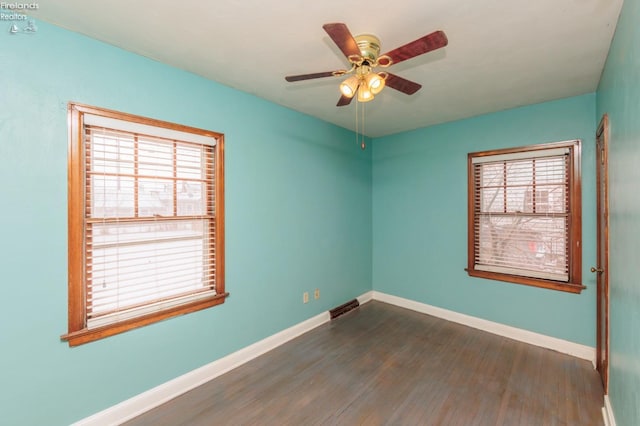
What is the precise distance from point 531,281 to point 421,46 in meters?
2.85

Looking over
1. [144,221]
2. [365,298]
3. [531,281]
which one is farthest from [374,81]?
[365,298]

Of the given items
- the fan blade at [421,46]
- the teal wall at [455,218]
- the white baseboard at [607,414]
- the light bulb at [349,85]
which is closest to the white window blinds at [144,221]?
the light bulb at [349,85]

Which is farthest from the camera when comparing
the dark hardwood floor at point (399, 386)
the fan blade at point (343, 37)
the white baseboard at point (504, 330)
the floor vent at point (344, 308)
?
the floor vent at point (344, 308)

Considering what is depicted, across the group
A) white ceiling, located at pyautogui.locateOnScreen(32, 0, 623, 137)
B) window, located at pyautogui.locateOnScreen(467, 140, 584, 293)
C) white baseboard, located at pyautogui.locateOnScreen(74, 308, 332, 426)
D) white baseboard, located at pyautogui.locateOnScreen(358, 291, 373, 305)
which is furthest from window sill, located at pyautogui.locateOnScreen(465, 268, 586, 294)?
white baseboard, located at pyautogui.locateOnScreen(74, 308, 332, 426)

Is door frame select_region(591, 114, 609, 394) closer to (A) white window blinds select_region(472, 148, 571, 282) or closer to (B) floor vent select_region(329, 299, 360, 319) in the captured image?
(A) white window blinds select_region(472, 148, 571, 282)

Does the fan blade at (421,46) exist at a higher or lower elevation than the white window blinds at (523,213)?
higher

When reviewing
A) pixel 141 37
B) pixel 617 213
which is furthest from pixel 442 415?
pixel 141 37

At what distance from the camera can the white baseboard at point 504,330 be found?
2.67 meters

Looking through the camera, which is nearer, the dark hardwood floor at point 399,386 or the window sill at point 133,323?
the window sill at point 133,323

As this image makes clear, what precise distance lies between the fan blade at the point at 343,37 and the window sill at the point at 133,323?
2.15 meters

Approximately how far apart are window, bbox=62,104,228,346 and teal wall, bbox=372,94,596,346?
259cm

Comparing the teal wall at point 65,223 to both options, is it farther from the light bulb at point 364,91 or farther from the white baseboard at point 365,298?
the light bulb at point 364,91

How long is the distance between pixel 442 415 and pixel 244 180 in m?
2.50

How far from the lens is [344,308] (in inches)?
147
